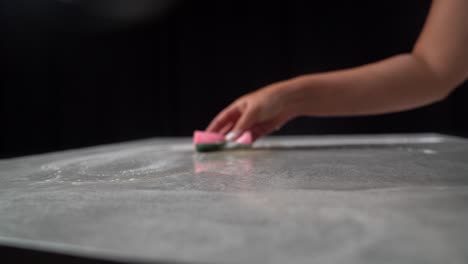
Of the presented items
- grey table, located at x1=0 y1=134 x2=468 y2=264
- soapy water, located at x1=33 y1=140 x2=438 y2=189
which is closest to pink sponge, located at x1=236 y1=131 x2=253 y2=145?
soapy water, located at x1=33 y1=140 x2=438 y2=189

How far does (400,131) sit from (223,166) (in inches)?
63.9

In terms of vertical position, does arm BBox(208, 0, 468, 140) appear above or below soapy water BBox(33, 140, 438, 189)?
above

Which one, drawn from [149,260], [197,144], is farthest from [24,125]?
[149,260]

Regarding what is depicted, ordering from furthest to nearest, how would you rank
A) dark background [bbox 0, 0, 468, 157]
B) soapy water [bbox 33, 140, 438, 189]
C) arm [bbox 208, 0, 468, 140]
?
dark background [bbox 0, 0, 468, 157] → arm [bbox 208, 0, 468, 140] → soapy water [bbox 33, 140, 438, 189]

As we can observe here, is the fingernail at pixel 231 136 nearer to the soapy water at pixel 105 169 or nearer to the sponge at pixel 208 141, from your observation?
the sponge at pixel 208 141

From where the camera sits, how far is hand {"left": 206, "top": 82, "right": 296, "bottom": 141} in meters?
0.83

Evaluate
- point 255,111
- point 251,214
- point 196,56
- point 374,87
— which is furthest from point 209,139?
point 196,56

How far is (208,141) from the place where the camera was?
0.87 metres

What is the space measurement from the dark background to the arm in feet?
2.94

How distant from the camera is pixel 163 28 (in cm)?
209

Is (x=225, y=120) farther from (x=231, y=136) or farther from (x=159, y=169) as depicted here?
(x=159, y=169)

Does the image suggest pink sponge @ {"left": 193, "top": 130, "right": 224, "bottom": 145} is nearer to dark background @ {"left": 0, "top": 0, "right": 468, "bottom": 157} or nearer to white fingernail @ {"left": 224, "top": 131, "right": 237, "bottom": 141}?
white fingernail @ {"left": 224, "top": 131, "right": 237, "bottom": 141}

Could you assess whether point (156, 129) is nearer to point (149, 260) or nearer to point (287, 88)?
point (287, 88)

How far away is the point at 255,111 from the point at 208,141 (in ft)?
0.43
